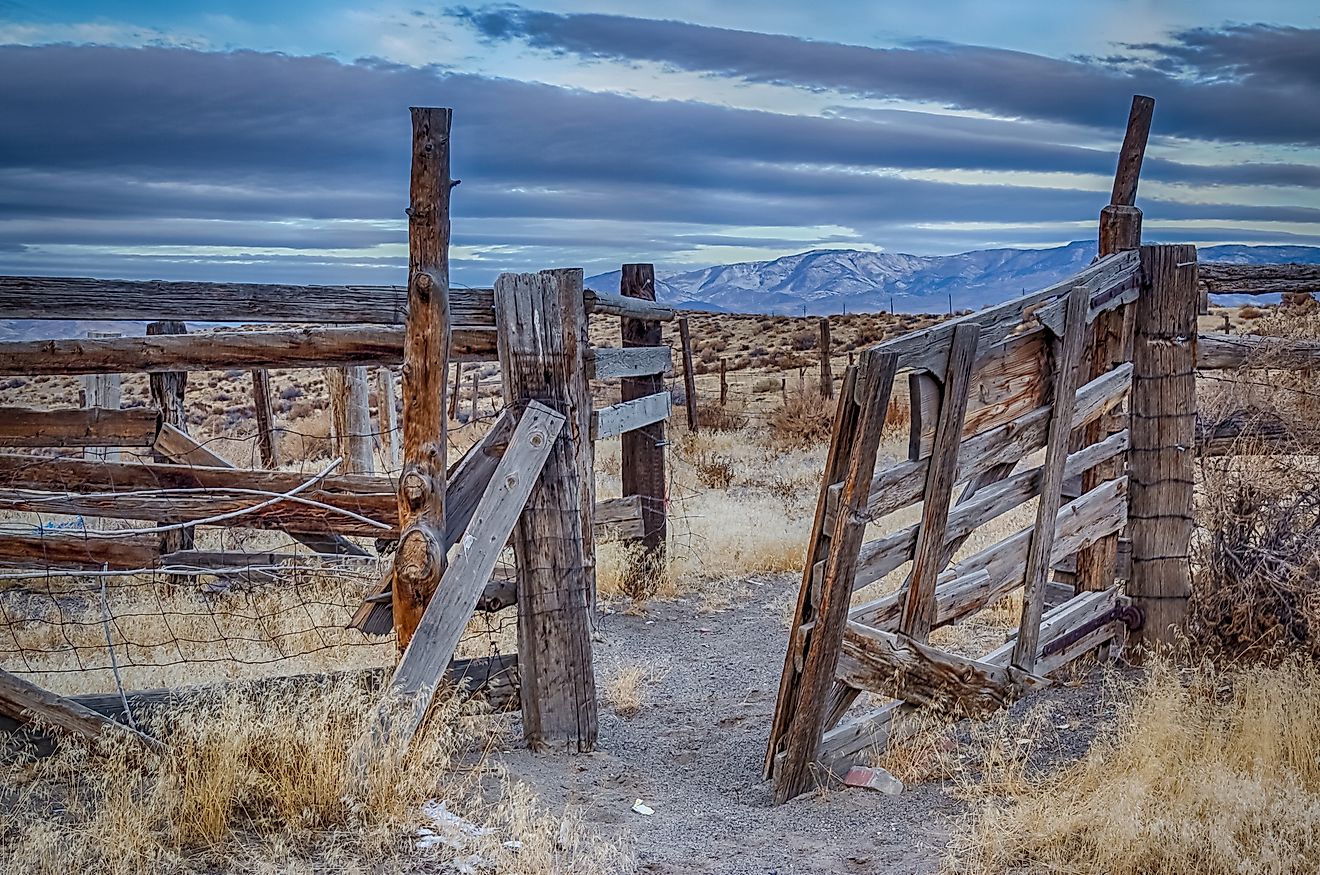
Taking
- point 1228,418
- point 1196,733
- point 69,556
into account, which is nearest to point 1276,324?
point 1228,418

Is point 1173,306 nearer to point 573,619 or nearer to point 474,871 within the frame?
point 573,619

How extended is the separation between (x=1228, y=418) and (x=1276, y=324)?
186cm

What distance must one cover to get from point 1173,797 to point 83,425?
7.62 meters

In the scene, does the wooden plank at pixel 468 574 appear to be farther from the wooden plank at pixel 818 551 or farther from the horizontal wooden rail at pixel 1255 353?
the horizontal wooden rail at pixel 1255 353

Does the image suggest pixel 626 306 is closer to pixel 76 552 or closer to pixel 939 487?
pixel 939 487

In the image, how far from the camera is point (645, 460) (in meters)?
8.81

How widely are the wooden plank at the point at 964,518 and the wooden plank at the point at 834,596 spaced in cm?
13

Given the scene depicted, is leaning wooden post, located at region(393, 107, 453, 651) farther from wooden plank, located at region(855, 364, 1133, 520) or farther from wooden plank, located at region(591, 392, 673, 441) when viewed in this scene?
wooden plank, located at region(591, 392, 673, 441)

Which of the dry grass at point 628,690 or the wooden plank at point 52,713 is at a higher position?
the wooden plank at point 52,713

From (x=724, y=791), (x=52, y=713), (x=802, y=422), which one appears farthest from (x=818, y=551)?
(x=802, y=422)

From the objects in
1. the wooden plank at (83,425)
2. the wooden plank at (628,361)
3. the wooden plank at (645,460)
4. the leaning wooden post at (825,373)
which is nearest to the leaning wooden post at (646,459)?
the wooden plank at (645,460)

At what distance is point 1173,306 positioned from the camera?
18.7 ft

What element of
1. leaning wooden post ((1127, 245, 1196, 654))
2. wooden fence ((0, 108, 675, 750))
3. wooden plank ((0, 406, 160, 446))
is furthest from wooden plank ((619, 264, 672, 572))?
leaning wooden post ((1127, 245, 1196, 654))

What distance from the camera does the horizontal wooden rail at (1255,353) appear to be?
601 cm
